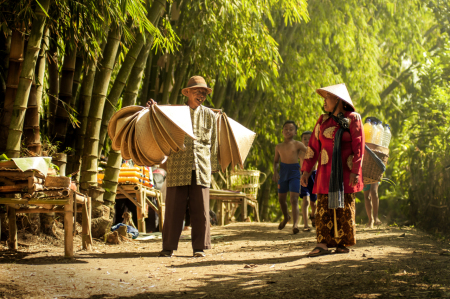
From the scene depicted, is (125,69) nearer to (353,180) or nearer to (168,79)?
(168,79)

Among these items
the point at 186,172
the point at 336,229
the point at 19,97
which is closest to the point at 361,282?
the point at 336,229

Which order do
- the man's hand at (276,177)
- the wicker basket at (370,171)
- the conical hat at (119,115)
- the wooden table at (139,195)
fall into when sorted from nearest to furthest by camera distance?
the conical hat at (119,115) < the wicker basket at (370,171) < the wooden table at (139,195) < the man's hand at (276,177)

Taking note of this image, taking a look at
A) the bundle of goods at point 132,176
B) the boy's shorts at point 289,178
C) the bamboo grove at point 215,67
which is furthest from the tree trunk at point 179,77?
the boy's shorts at point 289,178

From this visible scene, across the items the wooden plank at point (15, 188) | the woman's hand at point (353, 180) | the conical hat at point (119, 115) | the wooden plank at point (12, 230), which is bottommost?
the wooden plank at point (12, 230)

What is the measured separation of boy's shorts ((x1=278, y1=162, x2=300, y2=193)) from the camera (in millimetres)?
8177

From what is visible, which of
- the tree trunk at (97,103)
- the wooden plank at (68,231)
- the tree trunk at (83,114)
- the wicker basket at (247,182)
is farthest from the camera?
the wicker basket at (247,182)

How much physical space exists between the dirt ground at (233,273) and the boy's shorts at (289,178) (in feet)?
7.47

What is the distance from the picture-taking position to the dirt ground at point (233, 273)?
11.0ft

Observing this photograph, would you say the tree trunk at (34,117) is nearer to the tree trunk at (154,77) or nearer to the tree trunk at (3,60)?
the tree trunk at (3,60)

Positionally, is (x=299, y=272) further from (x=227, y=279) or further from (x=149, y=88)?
(x=149, y=88)

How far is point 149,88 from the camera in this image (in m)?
9.78

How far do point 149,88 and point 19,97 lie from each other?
4891 millimetres

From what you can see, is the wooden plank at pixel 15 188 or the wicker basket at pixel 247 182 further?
the wicker basket at pixel 247 182

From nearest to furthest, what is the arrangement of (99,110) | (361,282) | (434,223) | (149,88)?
(361,282), (99,110), (434,223), (149,88)
